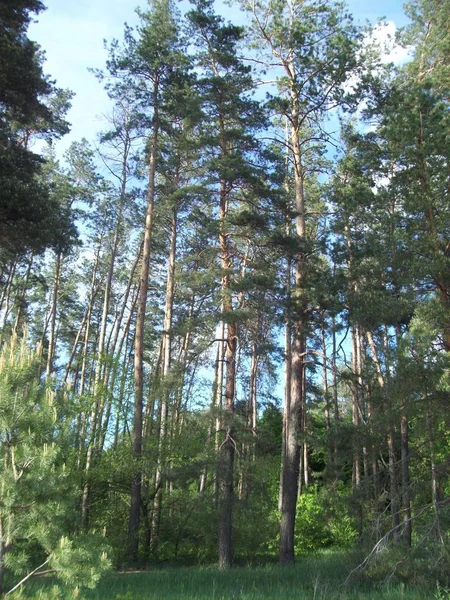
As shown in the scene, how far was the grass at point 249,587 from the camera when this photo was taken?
8.11 meters

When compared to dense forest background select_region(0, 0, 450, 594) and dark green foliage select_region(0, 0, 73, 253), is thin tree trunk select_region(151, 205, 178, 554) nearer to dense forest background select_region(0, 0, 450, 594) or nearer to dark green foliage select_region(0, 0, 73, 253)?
dense forest background select_region(0, 0, 450, 594)

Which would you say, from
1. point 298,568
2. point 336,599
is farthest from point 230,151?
point 336,599

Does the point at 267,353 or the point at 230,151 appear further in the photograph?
Answer: the point at 230,151

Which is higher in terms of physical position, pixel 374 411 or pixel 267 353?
pixel 267 353

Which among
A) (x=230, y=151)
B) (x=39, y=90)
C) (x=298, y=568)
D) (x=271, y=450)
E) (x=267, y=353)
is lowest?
(x=298, y=568)

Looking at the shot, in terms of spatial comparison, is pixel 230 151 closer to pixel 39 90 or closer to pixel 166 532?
pixel 39 90

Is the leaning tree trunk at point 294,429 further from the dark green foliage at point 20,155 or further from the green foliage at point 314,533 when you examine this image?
the green foliage at point 314,533

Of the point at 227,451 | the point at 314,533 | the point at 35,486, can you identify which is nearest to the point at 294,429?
the point at 227,451

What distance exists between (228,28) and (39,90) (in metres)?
6.61

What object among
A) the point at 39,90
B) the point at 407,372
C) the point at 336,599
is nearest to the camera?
the point at 336,599

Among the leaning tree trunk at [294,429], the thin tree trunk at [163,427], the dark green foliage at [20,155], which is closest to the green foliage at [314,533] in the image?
the thin tree trunk at [163,427]

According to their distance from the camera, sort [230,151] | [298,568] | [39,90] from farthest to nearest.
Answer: [230,151] < [298,568] < [39,90]

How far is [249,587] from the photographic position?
9.78m

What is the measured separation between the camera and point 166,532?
16984 millimetres
